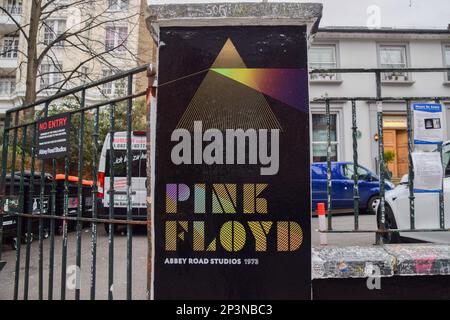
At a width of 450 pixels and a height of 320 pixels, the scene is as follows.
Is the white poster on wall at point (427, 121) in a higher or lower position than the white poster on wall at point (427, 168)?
higher

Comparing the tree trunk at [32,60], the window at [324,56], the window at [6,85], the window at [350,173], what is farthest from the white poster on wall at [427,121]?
the window at [6,85]

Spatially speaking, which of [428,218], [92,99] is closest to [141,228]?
[428,218]

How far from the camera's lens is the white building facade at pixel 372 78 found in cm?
1717

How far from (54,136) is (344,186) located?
32.2ft

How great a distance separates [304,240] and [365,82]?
1724 cm

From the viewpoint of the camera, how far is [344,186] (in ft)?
38.0

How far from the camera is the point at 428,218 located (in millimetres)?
3699

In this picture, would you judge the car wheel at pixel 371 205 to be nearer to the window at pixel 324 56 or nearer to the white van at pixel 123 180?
the white van at pixel 123 180

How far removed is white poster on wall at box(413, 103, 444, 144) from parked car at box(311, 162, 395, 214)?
7.97 m

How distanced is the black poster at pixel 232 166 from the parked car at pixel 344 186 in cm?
848

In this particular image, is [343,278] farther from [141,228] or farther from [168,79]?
[141,228]

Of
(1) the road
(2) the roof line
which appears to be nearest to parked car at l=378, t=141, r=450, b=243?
(1) the road

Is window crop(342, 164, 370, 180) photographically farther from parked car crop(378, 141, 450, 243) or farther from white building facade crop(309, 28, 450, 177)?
parked car crop(378, 141, 450, 243)

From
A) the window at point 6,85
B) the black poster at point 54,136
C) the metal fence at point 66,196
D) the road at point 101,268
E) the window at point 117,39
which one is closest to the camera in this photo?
the metal fence at point 66,196
